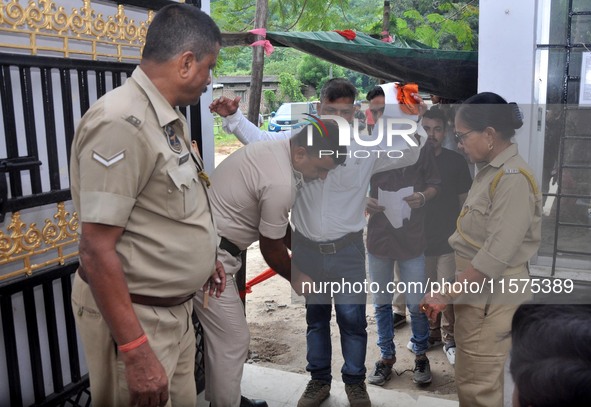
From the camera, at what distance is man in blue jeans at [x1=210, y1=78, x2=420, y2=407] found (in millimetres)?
3371

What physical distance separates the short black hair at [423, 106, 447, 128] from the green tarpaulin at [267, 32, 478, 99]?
76 centimetres

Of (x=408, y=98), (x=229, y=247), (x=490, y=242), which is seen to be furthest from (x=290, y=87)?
(x=490, y=242)

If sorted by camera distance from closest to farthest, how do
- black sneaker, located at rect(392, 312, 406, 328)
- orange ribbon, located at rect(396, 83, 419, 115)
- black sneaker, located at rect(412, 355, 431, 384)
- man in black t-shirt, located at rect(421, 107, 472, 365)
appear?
1. black sneaker, located at rect(412, 355, 431, 384)
2. man in black t-shirt, located at rect(421, 107, 472, 365)
3. orange ribbon, located at rect(396, 83, 419, 115)
4. black sneaker, located at rect(392, 312, 406, 328)

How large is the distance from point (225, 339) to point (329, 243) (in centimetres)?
81

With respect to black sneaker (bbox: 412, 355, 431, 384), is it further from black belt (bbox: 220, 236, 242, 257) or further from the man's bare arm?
the man's bare arm

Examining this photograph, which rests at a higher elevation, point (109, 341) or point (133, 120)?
point (133, 120)

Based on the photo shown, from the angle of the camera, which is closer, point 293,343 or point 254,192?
point 254,192

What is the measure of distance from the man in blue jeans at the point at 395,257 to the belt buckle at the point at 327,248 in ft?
2.69

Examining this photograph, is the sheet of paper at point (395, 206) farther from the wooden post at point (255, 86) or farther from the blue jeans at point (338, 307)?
the wooden post at point (255, 86)

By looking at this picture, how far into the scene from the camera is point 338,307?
11.3 feet

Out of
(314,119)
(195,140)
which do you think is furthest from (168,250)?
(195,140)

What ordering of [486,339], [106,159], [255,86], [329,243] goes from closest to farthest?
[106,159]
[486,339]
[329,243]
[255,86]

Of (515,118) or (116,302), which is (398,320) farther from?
(116,302)

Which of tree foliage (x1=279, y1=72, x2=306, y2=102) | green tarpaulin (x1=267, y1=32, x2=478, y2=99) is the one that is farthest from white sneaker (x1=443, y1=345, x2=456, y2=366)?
tree foliage (x1=279, y1=72, x2=306, y2=102)
